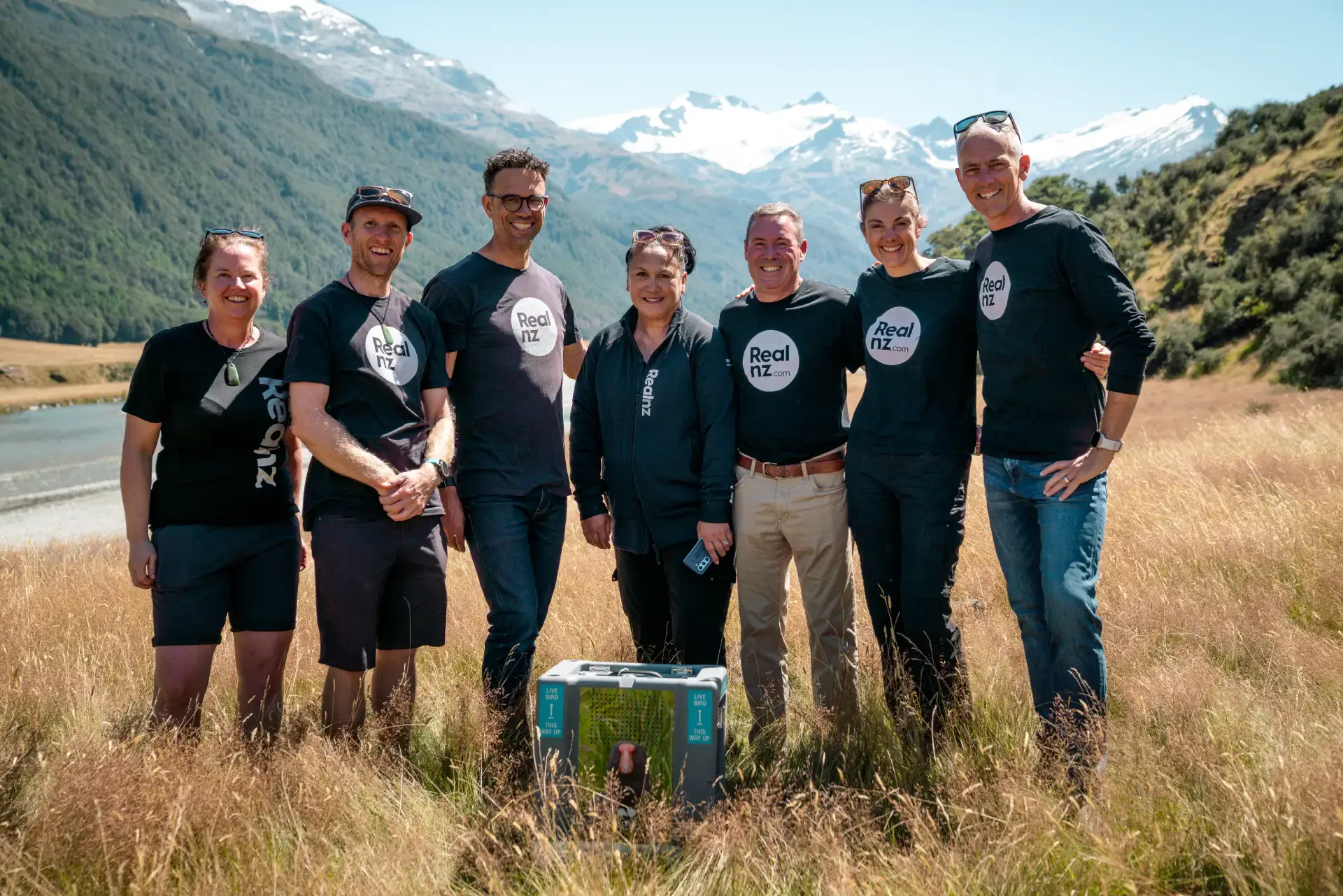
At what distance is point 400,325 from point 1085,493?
9.80 feet

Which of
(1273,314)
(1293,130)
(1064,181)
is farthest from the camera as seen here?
(1064,181)

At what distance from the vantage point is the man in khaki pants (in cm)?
450

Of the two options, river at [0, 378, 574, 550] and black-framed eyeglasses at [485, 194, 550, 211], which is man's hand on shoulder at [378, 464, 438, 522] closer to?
black-framed eyeglasses at [485, 194, 550, 211]

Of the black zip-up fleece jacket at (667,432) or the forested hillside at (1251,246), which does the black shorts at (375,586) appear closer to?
the black zip-up fleece jacket at (667,432)

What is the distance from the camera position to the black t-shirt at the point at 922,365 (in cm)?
420

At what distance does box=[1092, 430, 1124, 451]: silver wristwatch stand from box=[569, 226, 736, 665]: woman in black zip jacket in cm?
159

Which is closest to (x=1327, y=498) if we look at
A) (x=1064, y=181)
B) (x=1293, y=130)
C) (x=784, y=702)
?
(x=784, y=702)

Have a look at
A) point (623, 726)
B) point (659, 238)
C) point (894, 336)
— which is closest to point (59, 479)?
point (659, 238)

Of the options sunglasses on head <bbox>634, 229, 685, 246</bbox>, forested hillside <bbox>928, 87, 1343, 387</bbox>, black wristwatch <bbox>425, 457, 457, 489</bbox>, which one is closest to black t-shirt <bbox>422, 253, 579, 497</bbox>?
black wristwatch <bbox>425, 457, 457, 489</bbox>

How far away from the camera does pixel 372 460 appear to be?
3975mm

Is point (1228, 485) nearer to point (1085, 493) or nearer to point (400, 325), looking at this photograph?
point (1085, 493)

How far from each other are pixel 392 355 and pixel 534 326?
0.74 metres

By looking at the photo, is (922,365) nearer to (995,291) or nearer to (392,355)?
(995,291)

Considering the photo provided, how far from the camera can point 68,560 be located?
12125 millimetres
